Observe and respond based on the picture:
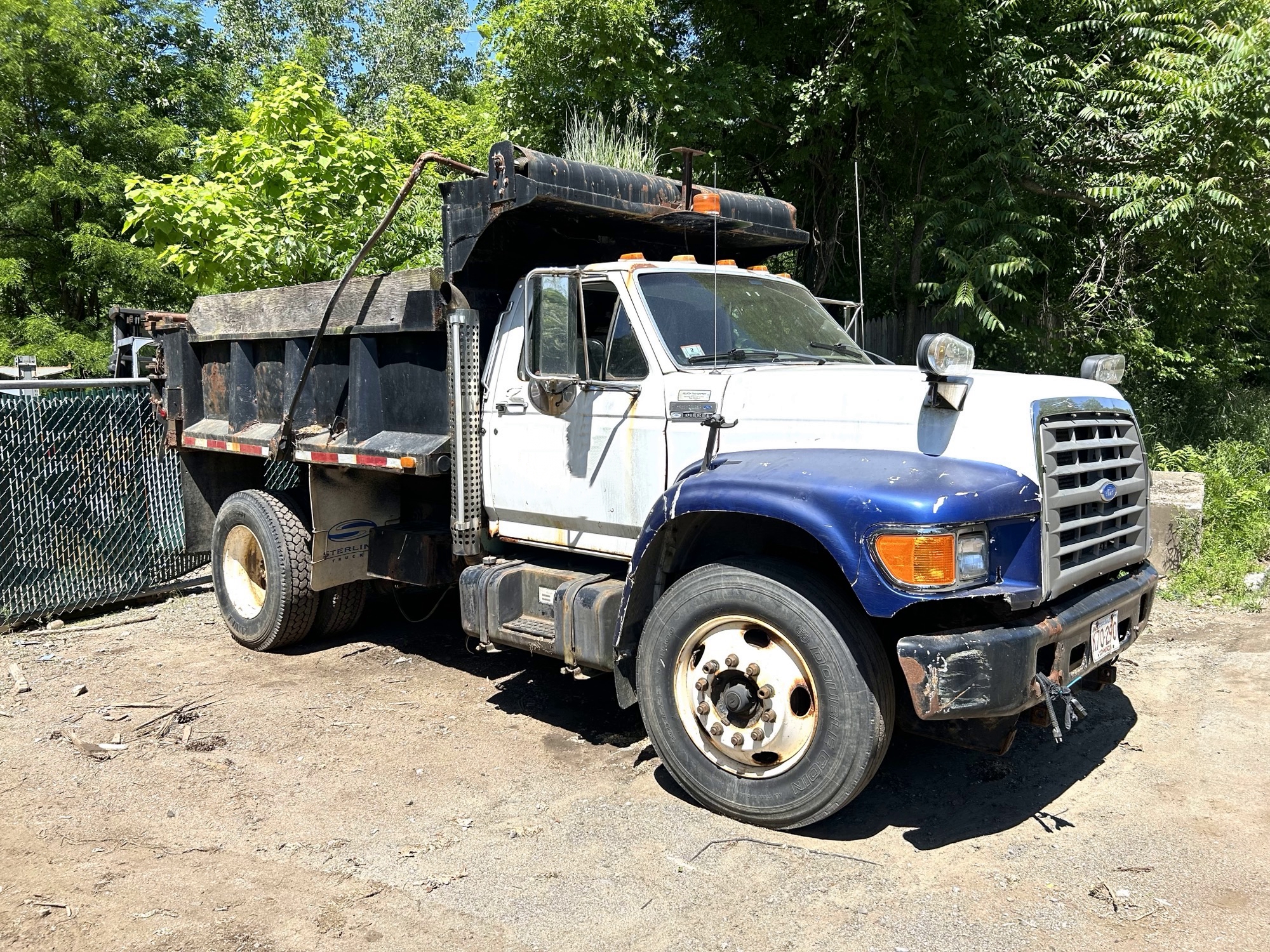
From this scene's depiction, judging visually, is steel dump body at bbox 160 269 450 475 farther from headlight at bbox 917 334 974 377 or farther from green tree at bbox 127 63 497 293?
headlight at bbox 917 334 974 377

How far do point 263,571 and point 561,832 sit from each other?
12.7 ft

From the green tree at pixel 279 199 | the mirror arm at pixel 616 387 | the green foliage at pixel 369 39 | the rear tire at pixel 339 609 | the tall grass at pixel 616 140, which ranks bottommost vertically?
the rear tire at pixel 339 609

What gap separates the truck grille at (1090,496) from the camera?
4.04 meters

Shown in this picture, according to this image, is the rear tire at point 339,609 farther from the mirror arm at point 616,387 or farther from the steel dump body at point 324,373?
the mirror arm at point 616,387

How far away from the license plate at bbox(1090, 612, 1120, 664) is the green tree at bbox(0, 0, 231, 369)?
54.2 feet

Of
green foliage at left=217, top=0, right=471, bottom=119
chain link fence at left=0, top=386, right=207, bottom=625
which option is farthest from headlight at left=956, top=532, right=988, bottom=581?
green foliage at left=217, top=0, right=471, bottom=119

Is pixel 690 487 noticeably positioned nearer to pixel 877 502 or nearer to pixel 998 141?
pixel 877 502

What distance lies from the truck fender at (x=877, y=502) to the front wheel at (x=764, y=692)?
0.26 meters

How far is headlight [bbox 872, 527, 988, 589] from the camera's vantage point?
12.2 feet

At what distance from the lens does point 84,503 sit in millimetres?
8180

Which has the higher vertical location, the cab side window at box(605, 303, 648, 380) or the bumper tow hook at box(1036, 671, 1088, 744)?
the cab side window at box(605, 303, 648, 380)

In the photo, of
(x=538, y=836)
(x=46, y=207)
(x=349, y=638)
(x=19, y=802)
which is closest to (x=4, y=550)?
(x=349, y=638)

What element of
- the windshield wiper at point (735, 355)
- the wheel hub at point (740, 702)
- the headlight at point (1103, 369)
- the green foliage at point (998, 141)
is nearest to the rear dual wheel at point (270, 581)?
the windshield wiper at point (735, 355)

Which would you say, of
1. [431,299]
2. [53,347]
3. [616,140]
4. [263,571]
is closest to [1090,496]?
[431,299]
